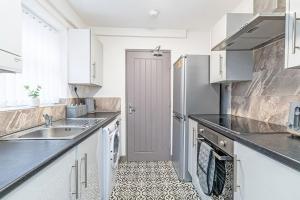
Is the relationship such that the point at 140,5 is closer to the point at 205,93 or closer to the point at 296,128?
the point at 205,93

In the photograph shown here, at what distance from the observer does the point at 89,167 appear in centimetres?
174

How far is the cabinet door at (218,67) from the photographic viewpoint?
2.54 meters

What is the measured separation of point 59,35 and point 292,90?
273cm

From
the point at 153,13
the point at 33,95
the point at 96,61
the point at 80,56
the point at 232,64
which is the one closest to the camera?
the point at 33,95

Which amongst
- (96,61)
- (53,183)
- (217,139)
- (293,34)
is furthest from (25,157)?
(96,61)

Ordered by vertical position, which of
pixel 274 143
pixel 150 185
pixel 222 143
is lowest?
pixel 150 185

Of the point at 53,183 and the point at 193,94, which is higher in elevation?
the point at 193,94

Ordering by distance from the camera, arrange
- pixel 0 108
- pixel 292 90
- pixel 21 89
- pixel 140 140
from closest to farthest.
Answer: pixel 0 108, pixel 292 90, pixel 21 89, pixel 140 140

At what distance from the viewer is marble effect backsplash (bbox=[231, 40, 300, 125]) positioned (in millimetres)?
1926

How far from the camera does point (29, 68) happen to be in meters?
2.25

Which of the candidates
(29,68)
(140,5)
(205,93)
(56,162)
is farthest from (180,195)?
(140,5)

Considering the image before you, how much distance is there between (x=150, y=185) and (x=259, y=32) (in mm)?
2174

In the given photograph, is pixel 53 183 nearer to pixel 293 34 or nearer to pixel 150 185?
pixel 293 34

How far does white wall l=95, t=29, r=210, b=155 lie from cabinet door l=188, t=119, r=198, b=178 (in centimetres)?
158
